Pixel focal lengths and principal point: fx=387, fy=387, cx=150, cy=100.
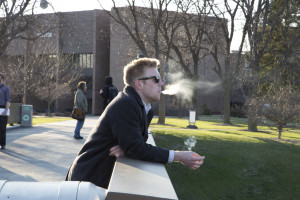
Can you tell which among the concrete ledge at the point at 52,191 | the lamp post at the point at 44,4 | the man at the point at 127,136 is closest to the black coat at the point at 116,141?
the man at the point at 127,136

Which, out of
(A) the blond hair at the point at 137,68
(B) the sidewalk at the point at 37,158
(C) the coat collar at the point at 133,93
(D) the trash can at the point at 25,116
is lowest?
(B) the sidewalk at the point at 37,158

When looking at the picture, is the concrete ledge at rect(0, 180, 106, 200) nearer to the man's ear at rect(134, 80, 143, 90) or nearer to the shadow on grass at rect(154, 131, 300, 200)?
the man's ear at rect(134, 80, 143, 90)

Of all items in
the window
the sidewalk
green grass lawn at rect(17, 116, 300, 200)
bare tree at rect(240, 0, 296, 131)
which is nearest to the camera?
the sidewalk

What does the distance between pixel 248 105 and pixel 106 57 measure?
120 ft

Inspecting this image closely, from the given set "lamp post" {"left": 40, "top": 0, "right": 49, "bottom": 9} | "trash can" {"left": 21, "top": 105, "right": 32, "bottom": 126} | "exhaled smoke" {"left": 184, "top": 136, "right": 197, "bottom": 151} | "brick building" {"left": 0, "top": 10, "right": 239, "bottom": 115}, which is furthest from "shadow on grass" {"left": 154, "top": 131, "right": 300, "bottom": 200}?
"brick building" {"left": 0, "top": 10, "right": 239, "bottom": 115}

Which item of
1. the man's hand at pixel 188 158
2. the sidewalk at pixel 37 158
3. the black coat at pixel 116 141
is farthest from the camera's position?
the sidewalk at pixel 37 158

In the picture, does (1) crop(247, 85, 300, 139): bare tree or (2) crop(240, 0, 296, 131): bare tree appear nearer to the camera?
(1) crop(247, 85, 300, 139): bare tree

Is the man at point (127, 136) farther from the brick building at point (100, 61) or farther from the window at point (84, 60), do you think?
the window at point (84, 60)

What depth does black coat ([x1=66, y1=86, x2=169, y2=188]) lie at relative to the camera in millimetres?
2305

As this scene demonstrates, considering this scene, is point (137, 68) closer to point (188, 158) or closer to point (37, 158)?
point (188, 158)

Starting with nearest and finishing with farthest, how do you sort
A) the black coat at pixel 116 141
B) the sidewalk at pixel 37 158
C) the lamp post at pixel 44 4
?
the black coat at pixel 116 141
the sidewalk at pixel 37 158
the lamp post at pixel 44 4

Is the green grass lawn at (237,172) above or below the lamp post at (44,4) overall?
below

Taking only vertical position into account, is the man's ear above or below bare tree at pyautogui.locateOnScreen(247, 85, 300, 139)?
above

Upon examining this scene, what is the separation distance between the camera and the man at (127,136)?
7.58 ft
